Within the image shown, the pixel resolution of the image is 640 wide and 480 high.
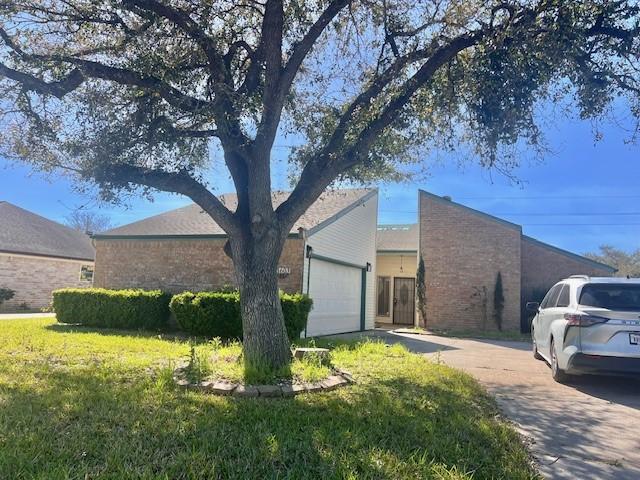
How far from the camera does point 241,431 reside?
4.32m

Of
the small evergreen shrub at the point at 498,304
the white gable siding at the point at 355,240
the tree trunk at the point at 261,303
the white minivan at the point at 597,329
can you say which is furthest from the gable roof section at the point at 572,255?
the tree trunk at the point at 261,303

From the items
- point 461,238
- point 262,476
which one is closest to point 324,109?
point 262,476

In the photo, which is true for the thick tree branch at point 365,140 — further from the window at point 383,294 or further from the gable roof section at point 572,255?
the window at point 383,294

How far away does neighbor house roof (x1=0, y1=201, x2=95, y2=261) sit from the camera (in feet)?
68.2

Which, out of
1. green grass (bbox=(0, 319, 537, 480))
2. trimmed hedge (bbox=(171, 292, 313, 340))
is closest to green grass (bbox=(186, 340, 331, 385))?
green grass (bbox=(0, 319, 537, 480))

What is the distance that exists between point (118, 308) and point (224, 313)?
3732 millimetres

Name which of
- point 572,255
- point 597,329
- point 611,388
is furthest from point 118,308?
point 572,255

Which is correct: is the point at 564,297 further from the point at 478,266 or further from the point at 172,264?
the point at 172,264

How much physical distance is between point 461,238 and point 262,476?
661 inches

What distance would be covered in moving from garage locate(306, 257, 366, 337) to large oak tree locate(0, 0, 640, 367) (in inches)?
273

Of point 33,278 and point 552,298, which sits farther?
point 33,278

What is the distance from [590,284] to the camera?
751 cm

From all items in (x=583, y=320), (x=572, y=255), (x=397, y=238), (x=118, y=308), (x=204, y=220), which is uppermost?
(x=397, y=238)

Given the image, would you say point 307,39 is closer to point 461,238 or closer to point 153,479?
point 153,479
